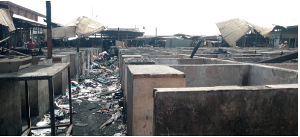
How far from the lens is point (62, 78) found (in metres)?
8.12

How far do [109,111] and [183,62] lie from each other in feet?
9.10

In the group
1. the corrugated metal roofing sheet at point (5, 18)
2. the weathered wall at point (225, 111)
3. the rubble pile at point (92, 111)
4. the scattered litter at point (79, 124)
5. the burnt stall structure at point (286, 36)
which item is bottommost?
the scattered litter at point (79, 124)

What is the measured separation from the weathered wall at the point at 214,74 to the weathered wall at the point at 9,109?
10.3ft

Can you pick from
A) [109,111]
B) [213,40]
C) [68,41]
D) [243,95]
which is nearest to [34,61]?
[109,111]

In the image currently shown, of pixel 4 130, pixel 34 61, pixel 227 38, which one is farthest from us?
pixel 227 38

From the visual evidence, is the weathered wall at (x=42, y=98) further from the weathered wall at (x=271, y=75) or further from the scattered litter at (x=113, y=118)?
the weathered wall at (x=271, y=75)

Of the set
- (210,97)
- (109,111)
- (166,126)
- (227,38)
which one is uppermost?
(227,38)

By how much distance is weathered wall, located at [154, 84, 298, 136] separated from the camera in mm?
2287

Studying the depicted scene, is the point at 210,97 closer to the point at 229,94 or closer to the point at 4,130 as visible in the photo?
the point at 229,94

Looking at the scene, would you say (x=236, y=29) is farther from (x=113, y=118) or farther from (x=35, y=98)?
(x=35, y=98)

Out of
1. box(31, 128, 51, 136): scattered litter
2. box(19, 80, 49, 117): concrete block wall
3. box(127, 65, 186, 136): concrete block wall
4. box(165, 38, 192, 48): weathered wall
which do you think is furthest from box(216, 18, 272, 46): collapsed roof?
box(127, 65, 186, 136): concrete block wall

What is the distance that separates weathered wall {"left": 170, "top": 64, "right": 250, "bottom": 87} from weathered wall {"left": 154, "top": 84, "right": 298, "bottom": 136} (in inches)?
100

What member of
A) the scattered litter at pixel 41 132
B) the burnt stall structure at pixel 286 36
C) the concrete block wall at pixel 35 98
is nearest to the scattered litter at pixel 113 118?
the scattered litter at pixel 41 132

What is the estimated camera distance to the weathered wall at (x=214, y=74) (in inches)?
195
